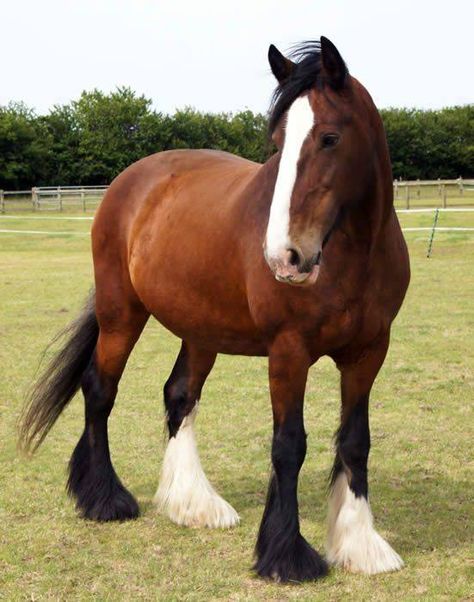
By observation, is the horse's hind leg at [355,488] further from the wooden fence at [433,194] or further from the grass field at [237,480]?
the wooden fence at [433,194]

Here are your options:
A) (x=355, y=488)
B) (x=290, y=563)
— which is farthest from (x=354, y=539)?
(x=290, y=563)

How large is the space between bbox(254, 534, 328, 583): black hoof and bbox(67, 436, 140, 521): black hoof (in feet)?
3.78

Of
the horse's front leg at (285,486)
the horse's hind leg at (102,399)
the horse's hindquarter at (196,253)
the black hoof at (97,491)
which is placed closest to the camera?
the horse's front leg at (285,486)

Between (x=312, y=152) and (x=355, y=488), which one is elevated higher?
(x=312, y=152)

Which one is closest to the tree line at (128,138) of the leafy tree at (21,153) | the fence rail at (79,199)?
the leafy tree at (21,153)

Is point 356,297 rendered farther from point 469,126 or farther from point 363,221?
point 469,126

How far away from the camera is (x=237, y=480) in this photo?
5160 millimetres

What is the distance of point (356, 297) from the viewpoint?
3.50 meters

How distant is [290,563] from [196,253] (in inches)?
61.0

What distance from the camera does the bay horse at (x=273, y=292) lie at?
10.4 feet

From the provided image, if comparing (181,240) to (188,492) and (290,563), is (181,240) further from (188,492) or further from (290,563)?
(290,563)

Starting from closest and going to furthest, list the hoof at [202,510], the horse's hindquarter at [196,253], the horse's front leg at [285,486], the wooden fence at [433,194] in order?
the horse's front leg at [285,486] < the horse's hindquarter at [196,253] < the hoof at [202,510] < the wooden fence at [433,194]

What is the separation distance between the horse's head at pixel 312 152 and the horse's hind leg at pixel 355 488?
2.84 feet

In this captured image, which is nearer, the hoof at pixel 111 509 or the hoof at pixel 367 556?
the hoof at pixel 367 556
